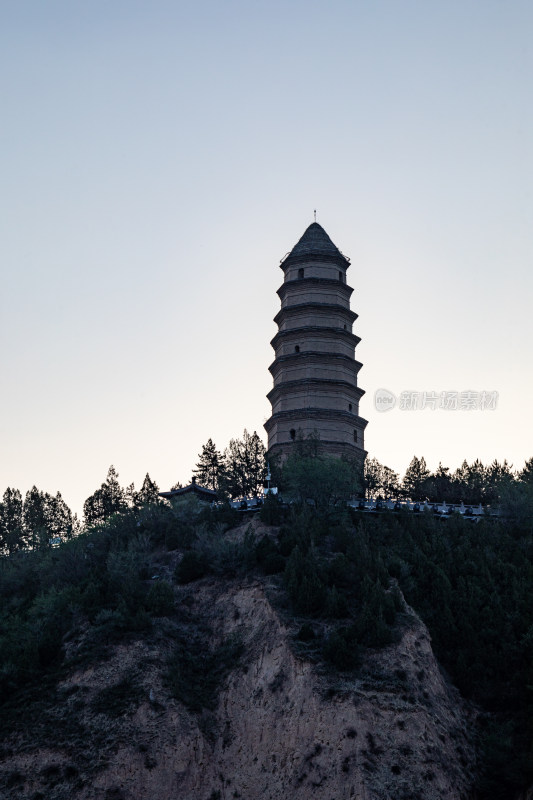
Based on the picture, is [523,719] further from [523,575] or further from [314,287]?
[314,287]

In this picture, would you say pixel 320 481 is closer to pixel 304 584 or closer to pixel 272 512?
pixel 272 512

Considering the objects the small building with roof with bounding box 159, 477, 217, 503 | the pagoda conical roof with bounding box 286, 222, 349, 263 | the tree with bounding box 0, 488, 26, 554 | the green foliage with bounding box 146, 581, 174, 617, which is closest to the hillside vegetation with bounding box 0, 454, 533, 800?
the green foliage with bounding box 146, 581, 174, 617

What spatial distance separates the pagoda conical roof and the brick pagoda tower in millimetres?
79

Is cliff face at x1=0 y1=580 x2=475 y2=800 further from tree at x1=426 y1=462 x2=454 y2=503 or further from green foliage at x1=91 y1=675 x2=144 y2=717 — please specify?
tree at x1=426 y1=462 x2=454 y2=503

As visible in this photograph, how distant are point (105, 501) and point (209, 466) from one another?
944cm

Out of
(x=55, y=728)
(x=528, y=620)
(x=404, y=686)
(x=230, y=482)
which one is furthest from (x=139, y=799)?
(x=230, y=482)

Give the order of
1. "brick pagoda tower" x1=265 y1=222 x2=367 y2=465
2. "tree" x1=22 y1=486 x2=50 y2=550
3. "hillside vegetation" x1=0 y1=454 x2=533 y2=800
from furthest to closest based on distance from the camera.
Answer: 1. "tree" x1=22 y1=486 x2=50 y2=550
2. "brick pagoda tower" x1=265 y1=222 x2=367 y2=465
3. "hillside vegetation" x1=0 y1=454 x2=533 y2=800

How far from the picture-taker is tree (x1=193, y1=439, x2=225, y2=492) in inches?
2864

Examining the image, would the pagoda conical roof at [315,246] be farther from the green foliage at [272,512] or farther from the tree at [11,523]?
the tree at [11,523]

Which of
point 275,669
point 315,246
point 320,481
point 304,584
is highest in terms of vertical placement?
point 315,246

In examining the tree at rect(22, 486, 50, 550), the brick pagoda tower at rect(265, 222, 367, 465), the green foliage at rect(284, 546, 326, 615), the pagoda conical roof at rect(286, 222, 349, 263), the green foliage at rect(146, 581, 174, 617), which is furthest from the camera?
the tree at rect(22, 486, 50, 550)

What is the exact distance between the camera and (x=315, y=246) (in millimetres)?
68062

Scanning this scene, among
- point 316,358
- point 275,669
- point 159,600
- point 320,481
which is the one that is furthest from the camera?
point 316,358

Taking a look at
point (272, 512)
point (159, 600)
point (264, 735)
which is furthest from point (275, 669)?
point (272, 512)
